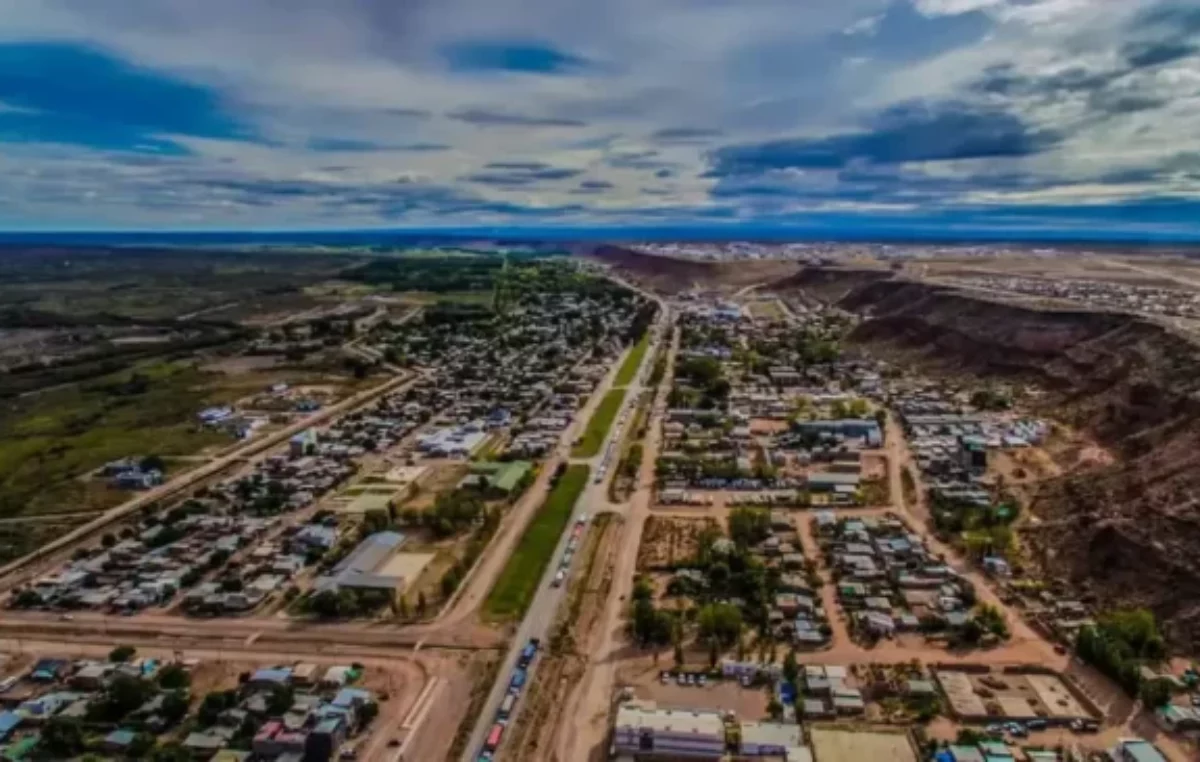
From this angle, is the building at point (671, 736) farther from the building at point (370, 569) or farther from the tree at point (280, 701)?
the building at point (370, 569)

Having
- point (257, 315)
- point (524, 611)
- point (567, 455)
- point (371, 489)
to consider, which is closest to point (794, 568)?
point (524, 611)

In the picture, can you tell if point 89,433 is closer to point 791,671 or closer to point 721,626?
point 721,626

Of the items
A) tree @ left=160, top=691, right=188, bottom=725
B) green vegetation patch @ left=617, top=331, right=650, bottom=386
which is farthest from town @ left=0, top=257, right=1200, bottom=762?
green vegetation patch @ left=617, top=331, right=650, bottom=386

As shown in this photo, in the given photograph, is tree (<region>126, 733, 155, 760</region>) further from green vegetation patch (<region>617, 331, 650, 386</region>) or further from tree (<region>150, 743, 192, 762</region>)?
green vegetation patch (<region>617, 331, 650, 386</region>)

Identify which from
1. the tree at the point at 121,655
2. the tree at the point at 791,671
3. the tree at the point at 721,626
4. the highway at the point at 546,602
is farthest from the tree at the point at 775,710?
the tree at the point at 121,655

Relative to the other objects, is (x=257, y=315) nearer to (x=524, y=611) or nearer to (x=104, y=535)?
(x=104, y=535)
